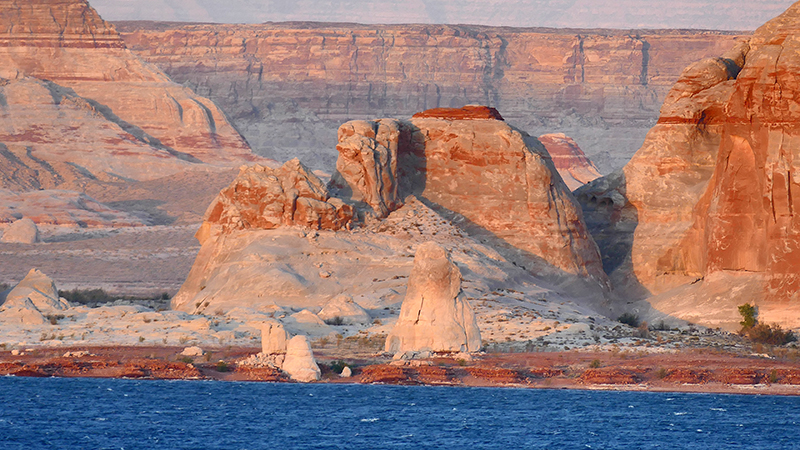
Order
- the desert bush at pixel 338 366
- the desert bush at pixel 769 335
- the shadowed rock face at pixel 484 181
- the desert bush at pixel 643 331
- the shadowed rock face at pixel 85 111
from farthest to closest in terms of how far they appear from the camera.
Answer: the shadowed rock face at pixel 85 111 → the shadowed rock face at pixel 484 181 → the desert bush at pixel 643 331 → the desert bush at pixel 769 335 → the desert bush at pixel 338 366

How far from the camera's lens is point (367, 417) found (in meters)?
37.4

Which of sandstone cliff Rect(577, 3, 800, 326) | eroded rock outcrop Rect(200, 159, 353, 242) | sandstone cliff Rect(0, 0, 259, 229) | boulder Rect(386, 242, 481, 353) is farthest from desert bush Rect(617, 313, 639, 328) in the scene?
sandstone cliff Rect(0, 0, 259, 229)

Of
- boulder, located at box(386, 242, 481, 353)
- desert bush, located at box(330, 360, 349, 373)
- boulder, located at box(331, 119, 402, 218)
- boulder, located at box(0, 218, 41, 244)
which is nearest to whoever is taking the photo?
desert bush, located at box(330, 360, 349, 373)

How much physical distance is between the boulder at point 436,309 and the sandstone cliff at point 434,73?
5619 inches

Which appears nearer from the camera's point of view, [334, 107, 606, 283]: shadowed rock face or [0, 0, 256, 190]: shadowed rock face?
[334, 107, 606, 283]: shadowed rock face

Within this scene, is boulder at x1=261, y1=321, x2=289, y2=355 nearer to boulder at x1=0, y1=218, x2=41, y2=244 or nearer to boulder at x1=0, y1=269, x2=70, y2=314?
boulder at x1=0, y1=269, x2=70, y2=314

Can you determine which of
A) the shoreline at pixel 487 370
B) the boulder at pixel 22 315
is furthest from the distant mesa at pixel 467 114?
the boulder at pixel 22 315

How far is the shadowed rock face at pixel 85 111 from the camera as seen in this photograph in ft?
410

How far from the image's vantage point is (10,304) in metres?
52.6

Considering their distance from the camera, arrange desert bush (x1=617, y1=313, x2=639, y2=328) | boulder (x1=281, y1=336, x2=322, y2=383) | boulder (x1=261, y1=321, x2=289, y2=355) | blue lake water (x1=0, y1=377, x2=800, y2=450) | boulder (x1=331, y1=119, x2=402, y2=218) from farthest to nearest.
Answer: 1. boulder (x1=331, y1=119, x2=402, y2=218)
2. desert bush (x1=617, y1=313, x2=639, y2=328)
3. boulder (x1=261, y1=321, x2=289, y2=355)
4. boulder (x1=281, y1=336, x2=322, y2=383)
5. blue lake water (x1=0, y1=377, x2=800, y2=450)

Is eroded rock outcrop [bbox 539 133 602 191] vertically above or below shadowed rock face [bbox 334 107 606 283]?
above

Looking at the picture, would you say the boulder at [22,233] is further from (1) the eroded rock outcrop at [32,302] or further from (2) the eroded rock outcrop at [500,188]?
(2) the eroded rock outcrop at [500,188]

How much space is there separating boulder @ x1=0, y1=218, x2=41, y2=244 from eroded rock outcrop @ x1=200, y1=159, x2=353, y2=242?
38.0m

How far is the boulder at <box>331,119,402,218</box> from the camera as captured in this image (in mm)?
57719
